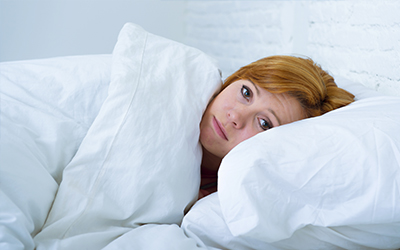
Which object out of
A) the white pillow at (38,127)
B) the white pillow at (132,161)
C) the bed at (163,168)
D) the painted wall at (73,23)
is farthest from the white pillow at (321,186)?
the painted wall at (73,23)

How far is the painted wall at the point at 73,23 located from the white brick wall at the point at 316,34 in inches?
12.1

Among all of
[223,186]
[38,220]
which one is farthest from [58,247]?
[223,186]

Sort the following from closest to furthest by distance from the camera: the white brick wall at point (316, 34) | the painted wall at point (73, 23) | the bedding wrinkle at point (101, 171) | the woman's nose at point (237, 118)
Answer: the bedding wrinkle at point (101, 171) < the woman's nose at point (237, 118) < the white brick wall at point (316, 34) < the painted wall at point (73, 23)

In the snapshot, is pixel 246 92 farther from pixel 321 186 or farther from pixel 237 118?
pixel 321 186

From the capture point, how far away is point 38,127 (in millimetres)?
847

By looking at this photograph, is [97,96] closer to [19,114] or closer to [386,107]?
[19,114]

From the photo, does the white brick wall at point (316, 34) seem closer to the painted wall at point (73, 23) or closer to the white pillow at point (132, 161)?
the painted wall at point (73, 23)

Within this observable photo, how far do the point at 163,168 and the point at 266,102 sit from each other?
33 cm

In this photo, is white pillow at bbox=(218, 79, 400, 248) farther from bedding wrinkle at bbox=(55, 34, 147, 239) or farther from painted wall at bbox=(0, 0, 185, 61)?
painted wall at bbox=(0, 0, 185, 61)

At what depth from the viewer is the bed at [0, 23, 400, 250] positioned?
0.66 metres

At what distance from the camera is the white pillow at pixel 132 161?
30.2 inches

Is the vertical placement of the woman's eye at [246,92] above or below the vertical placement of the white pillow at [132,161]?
above

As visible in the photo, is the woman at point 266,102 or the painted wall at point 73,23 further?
the painted wall at point 73,23

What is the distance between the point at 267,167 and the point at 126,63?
477 mm
